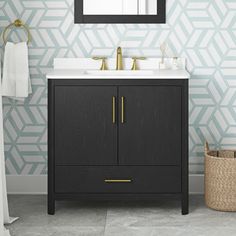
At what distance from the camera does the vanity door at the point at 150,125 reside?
4.10 meters

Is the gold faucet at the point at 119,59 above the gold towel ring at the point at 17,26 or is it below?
below

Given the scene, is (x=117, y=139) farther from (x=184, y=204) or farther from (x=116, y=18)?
(x=116, y=18)

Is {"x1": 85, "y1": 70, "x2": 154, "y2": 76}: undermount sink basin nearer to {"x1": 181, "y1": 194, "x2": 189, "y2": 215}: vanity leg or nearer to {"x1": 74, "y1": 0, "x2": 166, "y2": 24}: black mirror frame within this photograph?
{"x1": 74, "y1": 0, "x2": 166, "y2": 24}: black mirror frame

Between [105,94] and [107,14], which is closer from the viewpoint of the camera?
[105,94]

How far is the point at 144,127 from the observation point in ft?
13.6

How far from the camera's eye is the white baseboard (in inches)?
184

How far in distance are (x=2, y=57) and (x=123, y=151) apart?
1.11 m

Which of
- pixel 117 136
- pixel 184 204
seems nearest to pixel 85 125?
pixel 117 136

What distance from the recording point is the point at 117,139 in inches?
163

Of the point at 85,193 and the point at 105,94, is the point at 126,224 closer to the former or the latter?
the point at 85,193

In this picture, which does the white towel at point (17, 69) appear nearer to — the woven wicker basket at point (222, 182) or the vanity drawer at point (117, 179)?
the vanity drawer at point (117, 179)

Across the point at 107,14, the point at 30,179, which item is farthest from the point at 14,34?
the point at 30,179

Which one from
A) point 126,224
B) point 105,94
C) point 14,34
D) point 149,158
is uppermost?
point 14,34

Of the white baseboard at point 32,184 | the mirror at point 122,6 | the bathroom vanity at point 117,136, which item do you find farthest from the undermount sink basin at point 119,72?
the white baseboard at point 32,184
